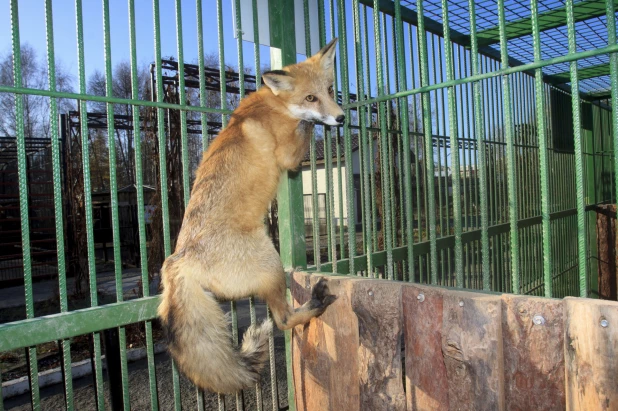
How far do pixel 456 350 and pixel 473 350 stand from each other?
0.10 m

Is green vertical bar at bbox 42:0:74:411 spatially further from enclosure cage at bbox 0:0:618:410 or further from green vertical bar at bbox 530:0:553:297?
green vertical bar at bbox 530:0:553:297

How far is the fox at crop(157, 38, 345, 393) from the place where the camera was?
2.61 metres

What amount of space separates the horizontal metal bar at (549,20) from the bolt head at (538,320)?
161 inches

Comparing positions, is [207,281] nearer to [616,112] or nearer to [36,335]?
[36,335]

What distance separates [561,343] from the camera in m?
1.87

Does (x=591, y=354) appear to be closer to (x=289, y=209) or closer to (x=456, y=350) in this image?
(x=456, y=350)

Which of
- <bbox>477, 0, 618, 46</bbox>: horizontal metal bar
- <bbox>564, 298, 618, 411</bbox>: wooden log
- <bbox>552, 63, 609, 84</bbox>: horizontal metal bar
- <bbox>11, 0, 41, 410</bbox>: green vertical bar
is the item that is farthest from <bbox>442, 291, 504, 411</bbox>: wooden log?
<bbox>552, 63, 609, 84</bbox>: horizontal metal bar

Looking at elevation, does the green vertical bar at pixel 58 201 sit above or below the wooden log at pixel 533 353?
above

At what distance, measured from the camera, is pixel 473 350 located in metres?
2.11

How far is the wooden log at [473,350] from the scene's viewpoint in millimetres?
2039

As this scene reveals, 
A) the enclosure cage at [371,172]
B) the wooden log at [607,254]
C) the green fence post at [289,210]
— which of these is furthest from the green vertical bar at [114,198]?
the wooden log at [607,254]

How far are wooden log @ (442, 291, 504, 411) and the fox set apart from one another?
96cm

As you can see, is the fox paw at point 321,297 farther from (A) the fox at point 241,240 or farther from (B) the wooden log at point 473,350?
(B) the wooden log at point 473,350

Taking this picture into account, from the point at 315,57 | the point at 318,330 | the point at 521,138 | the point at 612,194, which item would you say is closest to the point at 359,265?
the point at 318,330
